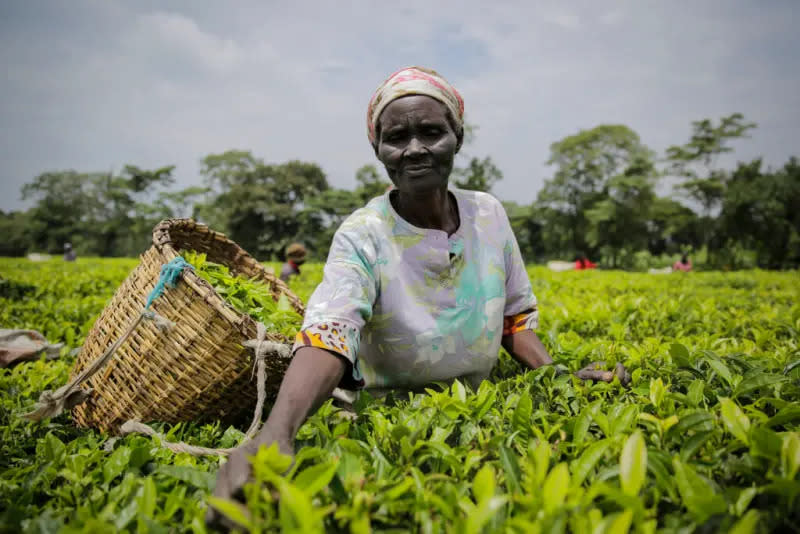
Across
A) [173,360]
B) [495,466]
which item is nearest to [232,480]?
[495,466]

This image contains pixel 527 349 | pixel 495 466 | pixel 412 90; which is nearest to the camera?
pixel 495 466

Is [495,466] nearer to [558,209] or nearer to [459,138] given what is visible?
[459,138]

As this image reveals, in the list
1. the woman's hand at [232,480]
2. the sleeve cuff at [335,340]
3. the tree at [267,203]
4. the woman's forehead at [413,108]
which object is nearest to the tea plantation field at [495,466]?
the woman's hand at [232,480]

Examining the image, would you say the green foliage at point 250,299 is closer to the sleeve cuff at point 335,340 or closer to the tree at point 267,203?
the sleeve cuff at point 335,340

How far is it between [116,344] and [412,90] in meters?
1.43

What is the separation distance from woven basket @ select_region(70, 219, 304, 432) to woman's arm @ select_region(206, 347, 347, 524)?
436 mm

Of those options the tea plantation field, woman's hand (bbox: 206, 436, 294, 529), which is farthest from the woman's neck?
woman's hand (bbox: 206, 436, 294, 529)

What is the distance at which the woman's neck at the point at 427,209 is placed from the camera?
188 cm

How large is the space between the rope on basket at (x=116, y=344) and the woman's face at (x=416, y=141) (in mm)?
860

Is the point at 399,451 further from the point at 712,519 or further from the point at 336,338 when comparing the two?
the point at 712,519

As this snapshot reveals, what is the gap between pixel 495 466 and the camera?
1.19 m

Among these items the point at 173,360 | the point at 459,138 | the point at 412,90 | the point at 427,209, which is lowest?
the point at 173,360

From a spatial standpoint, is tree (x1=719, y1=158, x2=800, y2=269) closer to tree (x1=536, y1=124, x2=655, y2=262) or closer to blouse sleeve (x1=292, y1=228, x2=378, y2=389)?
tree (x1=536, y1=124, x2=655, y2=262)

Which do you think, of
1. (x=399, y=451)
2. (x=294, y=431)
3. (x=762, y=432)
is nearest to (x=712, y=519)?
(x=762, y=432)
